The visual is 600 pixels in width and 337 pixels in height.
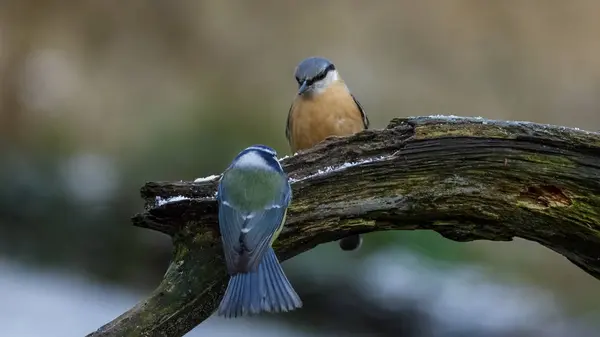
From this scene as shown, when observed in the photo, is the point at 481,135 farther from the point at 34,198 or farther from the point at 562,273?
the point at 34,198

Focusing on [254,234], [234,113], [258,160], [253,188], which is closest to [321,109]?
[258,160]

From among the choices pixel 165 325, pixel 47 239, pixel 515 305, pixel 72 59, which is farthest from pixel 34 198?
pixel 165 325

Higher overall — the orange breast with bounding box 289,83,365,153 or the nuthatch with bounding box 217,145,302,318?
the orange breast with bounding box 289,83,365,153

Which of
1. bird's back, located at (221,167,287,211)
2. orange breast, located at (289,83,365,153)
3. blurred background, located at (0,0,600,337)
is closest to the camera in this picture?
bird's back, located at (221,167,287,211)

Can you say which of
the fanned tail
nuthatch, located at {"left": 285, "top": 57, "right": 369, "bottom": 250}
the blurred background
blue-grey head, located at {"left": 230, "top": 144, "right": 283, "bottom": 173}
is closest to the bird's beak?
nuthatch, located at {"left": 285, "top": 57, "right": 369, "bottom": 250}

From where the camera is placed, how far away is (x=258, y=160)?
2193 mm

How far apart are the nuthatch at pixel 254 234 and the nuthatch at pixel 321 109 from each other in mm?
838

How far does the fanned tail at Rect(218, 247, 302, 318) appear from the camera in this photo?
6.16 feet

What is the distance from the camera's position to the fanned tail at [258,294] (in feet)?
6.16

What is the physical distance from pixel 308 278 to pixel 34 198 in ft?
6.79

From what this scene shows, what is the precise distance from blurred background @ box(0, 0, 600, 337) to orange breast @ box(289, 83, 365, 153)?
2.12 m

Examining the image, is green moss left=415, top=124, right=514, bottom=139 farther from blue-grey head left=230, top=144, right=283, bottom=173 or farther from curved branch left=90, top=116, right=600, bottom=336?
blue-grey head left=230, top=144, right=283, bottom=173

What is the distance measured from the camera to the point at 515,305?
507 cm

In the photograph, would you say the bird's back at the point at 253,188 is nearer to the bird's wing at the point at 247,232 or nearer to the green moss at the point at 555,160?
the bird's wing at the point at 247,232
